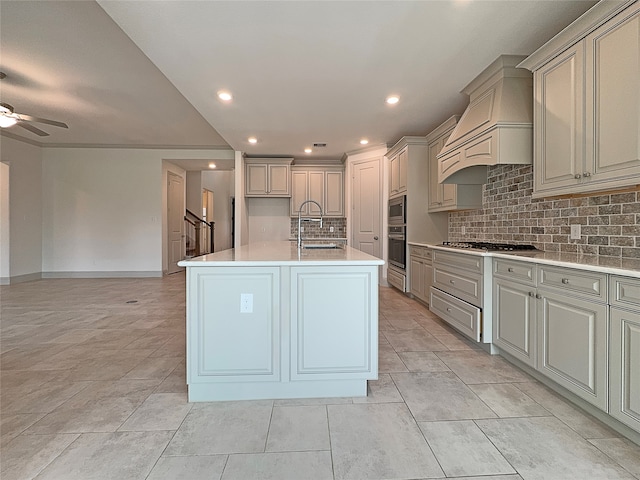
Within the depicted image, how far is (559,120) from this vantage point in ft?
7.45

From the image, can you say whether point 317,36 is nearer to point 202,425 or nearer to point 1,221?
point 202,425

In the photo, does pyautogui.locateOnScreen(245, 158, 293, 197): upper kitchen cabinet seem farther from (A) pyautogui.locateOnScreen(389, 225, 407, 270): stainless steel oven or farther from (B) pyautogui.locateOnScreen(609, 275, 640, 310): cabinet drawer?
(B) pyautogui.locateOnScreen(609, 275, 640, 310): cabinet drawer

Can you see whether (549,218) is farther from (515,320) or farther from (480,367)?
(480,367)

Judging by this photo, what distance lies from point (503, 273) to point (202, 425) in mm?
2280

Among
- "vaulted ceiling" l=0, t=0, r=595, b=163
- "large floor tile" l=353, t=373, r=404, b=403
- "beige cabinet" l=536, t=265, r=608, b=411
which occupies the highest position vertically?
"vaulted ceiling" l=0, t=0, r=595, b=163

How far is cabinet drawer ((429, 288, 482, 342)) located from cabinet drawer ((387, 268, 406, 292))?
110cm

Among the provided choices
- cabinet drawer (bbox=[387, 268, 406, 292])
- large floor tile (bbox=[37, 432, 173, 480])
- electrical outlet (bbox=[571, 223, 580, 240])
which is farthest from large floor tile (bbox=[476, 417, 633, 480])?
cabinet drawer (bbox=[387, 268, 406, 292])

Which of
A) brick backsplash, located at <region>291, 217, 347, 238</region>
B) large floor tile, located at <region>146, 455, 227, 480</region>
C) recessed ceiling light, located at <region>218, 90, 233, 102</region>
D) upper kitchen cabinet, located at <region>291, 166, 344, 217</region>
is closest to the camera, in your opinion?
large floor tile, located at <region>146, 455, 227, 480</region>


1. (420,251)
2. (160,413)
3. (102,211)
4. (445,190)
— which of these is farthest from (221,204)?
(160,413)

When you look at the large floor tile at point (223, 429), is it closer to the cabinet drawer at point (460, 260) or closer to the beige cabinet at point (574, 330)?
the beige cabinet at point (574, 330)

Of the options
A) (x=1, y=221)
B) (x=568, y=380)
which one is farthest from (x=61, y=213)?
(x=568, y=380)

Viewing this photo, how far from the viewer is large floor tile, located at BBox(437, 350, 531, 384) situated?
2277 mm

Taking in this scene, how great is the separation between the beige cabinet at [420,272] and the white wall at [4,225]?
710 centimetres

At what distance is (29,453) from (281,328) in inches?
50.3
